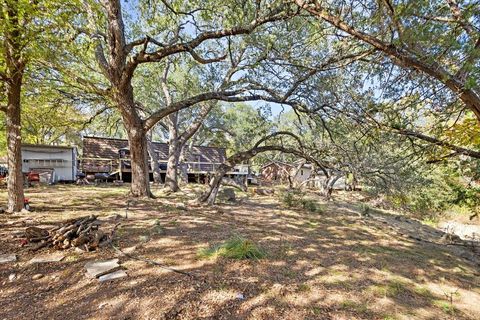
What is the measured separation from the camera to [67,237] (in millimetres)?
3904

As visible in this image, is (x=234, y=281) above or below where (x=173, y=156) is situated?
below

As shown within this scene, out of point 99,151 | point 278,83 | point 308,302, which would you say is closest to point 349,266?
point 308,302

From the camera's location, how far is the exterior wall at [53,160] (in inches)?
590

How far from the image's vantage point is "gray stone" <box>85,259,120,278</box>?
2996 mm

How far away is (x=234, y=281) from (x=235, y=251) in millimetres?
840

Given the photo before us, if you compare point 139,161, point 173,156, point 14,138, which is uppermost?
point 14,138

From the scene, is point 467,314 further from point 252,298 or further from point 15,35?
point 15,35

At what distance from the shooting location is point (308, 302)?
2732 mm

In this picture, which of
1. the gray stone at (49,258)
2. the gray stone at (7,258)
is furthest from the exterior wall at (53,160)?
the gray stone at (49,258)

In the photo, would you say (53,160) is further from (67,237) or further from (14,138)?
(67,237)

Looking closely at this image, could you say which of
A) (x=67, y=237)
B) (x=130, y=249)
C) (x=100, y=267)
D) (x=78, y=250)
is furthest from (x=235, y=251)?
(x=67, y=237)

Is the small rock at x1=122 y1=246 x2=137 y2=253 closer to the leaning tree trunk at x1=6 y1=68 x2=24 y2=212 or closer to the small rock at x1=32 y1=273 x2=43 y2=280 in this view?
the small rock at x1=32 y1=273 x2=43 y2=280

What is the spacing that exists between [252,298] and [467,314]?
8.65 ft

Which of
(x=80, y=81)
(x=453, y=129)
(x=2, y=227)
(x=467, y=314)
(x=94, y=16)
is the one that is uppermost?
(x=94, y=16)
